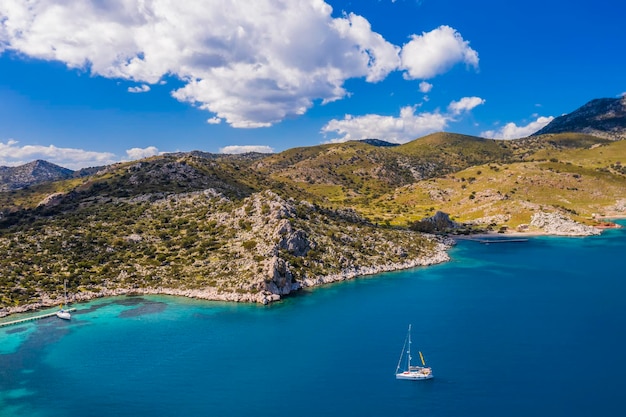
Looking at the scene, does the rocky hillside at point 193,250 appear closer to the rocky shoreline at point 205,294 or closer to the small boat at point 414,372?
the rocky shoreline at point 205,294

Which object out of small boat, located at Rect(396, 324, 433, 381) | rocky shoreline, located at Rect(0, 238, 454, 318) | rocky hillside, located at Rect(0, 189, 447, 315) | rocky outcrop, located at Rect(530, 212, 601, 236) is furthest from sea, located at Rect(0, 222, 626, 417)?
rocky outcrop, located at Rect(530, 212, 601, 236)

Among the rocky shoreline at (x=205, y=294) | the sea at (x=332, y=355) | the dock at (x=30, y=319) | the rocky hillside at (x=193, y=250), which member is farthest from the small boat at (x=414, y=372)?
the dock at (x=30, y=319)

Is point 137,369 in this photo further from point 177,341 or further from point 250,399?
point 250,399

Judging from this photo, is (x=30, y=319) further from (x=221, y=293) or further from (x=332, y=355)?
(x=332, y=355)

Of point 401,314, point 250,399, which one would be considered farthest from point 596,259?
point 250,399

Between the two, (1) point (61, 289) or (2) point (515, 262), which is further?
(2) point (515, 262)

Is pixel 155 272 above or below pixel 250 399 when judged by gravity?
above
